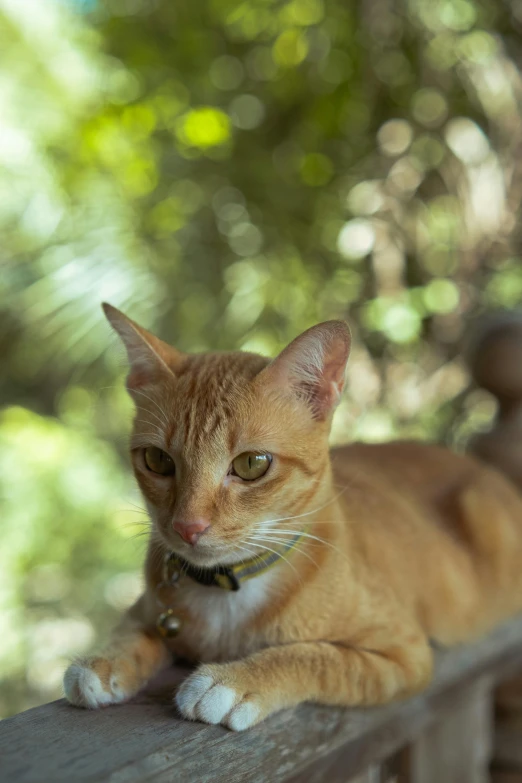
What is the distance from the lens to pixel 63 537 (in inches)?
127

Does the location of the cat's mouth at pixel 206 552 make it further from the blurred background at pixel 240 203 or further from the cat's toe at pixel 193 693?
the blurred background at pixel 240 203

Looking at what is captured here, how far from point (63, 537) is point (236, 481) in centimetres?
246

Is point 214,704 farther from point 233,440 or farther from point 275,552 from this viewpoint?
point 233,440

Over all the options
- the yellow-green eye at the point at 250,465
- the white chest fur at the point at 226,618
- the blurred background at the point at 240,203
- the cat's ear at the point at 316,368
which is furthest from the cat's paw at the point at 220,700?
the blurred background at the point at 240,203

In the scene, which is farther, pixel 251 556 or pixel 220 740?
pixel 251 556

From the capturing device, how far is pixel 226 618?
1.05 m

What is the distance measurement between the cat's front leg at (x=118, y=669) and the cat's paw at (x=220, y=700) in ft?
0.31

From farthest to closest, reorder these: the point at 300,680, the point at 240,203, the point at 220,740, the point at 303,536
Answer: the point at 240,203
the point at 303,536
the point at 300,680
the point at 220,740

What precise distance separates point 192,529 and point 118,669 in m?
0.21

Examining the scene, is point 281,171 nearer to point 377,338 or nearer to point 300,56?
point 300,56

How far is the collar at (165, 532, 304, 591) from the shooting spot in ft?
3.35

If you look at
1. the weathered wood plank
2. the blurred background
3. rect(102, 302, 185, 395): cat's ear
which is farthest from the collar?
the blurred background

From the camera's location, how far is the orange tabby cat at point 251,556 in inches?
37.1

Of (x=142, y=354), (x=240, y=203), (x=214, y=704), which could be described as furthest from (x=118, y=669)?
(x=240, y=203)
